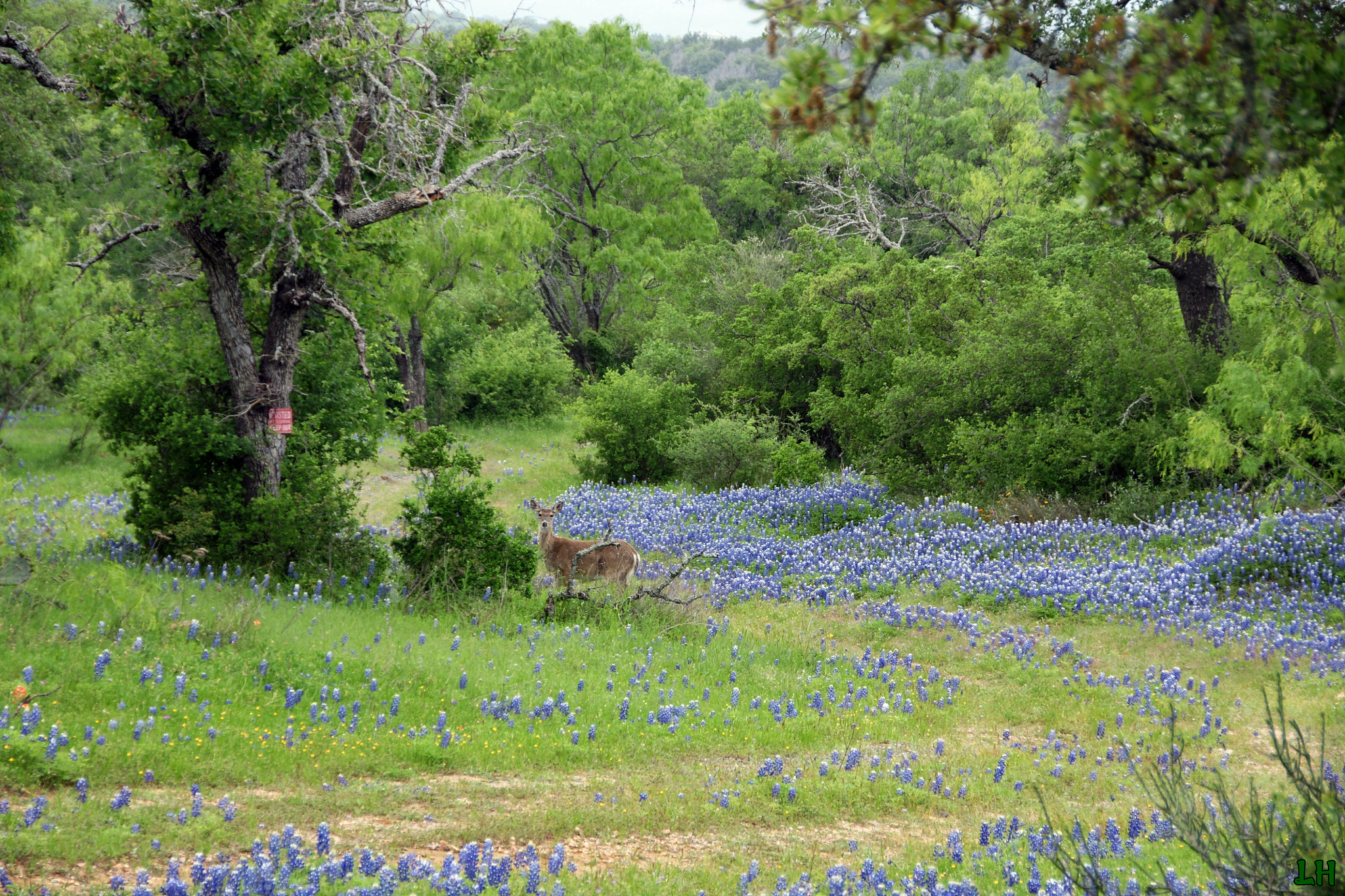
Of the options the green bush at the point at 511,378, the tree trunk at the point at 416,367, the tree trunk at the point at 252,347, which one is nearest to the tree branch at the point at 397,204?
the tree trunk at the point at 252,347

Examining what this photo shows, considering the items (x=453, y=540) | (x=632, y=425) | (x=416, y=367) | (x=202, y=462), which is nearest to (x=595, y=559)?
(x=453, y=540)

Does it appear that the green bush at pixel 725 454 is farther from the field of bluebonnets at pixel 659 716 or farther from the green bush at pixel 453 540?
the green bush at pixel 453 540

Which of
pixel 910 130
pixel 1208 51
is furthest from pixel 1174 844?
pixel 910 130

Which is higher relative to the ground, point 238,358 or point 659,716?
point 238,358

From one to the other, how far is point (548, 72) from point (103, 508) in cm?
3013

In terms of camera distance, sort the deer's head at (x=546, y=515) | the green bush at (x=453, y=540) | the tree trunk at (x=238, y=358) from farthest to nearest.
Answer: the deer's head at (x=546, y=515) < the green bush at (x=453, y=540) < the tree trunk at (x=238, y=358)

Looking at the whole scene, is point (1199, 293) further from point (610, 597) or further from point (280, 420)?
point (280, 420)

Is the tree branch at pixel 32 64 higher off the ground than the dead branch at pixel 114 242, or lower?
higher

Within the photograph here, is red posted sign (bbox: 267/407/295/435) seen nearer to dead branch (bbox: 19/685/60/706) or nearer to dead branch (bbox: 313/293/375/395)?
dead branch (bbox: 313/293/375/395)

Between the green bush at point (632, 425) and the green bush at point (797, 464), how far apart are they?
3389mm

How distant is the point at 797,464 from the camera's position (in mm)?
21859

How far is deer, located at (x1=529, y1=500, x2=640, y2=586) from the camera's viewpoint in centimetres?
1354

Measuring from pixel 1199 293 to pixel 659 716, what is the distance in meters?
15.0

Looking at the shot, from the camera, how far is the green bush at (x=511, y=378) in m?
33.7
